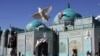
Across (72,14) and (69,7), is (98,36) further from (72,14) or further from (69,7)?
(69,7)

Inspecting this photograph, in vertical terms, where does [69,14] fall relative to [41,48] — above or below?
above

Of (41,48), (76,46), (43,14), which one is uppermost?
(43,14)

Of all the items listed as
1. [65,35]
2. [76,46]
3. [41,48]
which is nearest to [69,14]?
[65,35]

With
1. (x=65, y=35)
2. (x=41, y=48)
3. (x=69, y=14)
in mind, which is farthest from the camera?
(x=69, y=14)

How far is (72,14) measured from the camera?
47.2 m

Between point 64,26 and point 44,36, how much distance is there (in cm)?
337

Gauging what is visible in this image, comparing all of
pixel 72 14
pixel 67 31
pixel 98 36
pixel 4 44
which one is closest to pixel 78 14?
pixel 72 14

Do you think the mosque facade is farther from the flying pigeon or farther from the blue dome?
the flying pigeon

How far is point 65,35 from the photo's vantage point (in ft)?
146

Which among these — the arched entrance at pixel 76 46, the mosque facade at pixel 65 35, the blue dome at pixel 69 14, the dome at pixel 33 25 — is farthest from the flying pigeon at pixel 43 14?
the dome at pixel 33 25

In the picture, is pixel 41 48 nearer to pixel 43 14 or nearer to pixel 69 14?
pixel 69 14

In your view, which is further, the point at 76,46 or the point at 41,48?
the point at 41,48

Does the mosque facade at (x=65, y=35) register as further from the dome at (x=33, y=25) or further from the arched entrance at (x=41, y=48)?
the arched entrance at (x=41, y=48)

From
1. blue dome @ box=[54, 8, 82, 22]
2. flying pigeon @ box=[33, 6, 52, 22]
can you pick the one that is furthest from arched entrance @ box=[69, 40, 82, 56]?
flying pigeon @ box=[33, 6, 52, 22]
